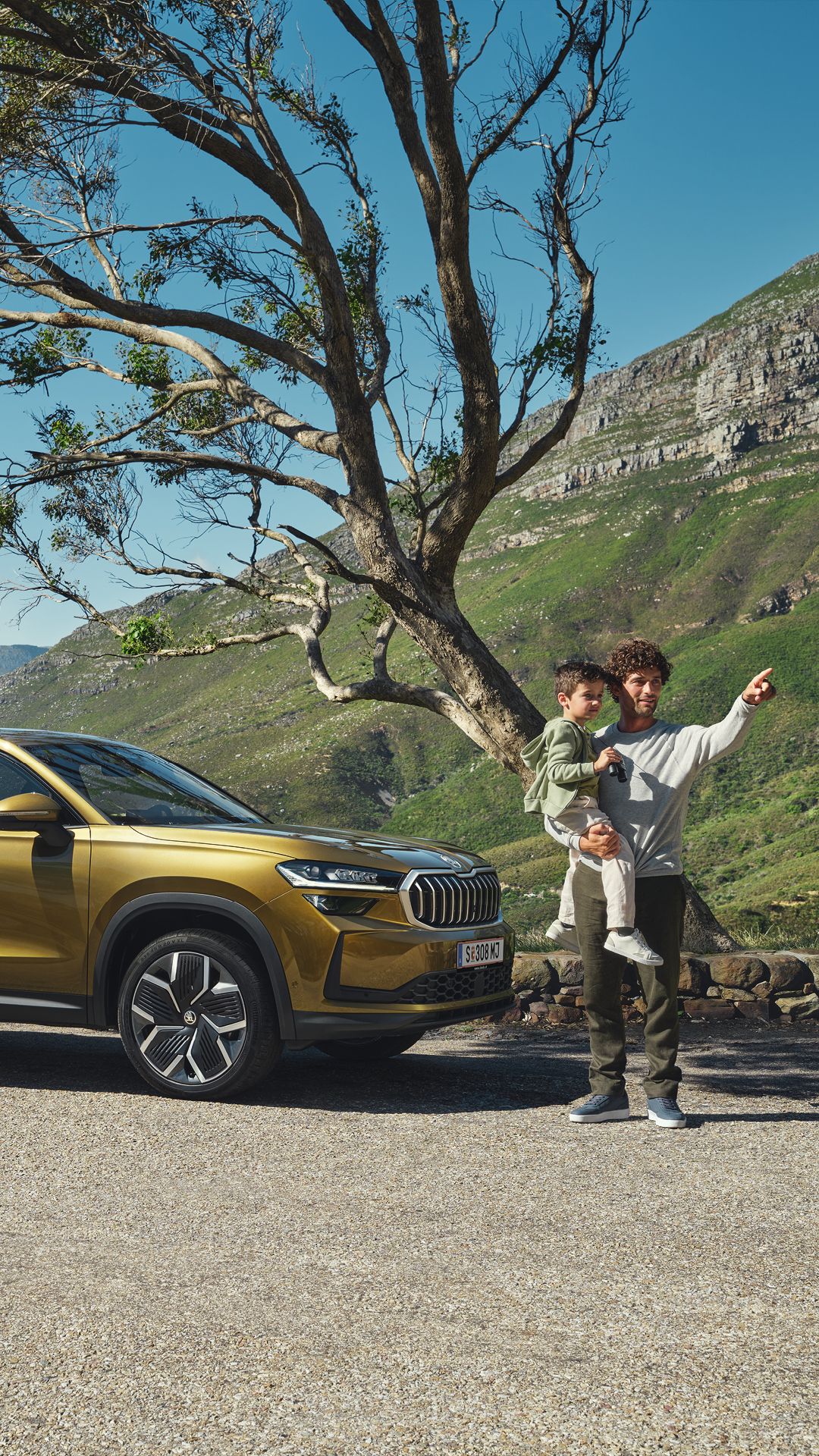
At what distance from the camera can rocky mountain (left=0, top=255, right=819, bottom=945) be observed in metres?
65.8

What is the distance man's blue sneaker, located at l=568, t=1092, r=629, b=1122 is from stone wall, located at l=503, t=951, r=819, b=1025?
3.18m

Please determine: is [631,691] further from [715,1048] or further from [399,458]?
[399,458]

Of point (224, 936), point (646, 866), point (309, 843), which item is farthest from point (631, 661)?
point (224, 936)

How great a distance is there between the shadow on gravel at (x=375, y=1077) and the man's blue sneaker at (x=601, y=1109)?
468 mm

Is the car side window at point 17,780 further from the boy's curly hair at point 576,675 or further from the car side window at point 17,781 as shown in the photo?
the boy's curly hair at point 576,675

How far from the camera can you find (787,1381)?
2568 mm

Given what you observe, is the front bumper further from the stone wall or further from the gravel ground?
the stone wall

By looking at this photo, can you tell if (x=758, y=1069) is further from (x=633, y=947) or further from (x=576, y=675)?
(x=576, y=675)

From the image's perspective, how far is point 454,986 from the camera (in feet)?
17.7

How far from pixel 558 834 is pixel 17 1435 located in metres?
→ 3.18

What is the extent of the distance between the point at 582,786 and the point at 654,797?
318 millimetres

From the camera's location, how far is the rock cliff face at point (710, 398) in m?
120

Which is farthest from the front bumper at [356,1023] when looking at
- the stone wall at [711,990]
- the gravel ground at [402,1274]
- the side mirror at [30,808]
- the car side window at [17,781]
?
the stone wall at [711,990]

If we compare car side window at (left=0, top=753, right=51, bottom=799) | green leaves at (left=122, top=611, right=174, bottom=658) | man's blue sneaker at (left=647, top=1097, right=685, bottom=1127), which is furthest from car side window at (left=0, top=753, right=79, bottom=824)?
green leaves at (left=122, top=611, right=174, bottom=658)
